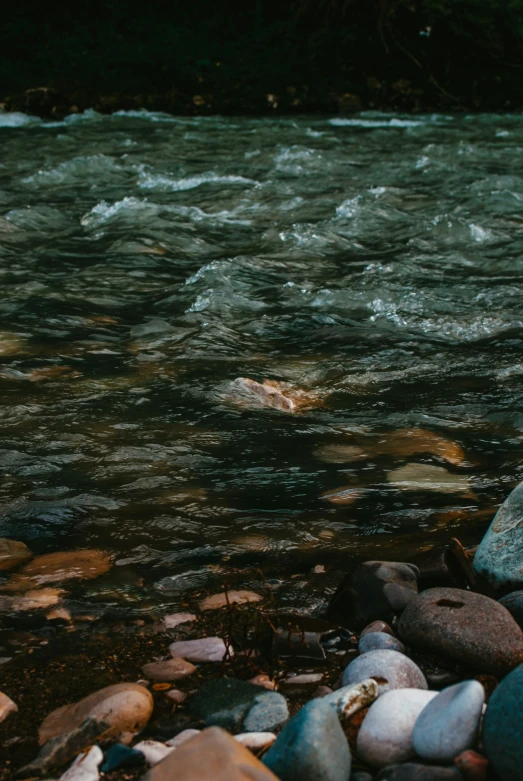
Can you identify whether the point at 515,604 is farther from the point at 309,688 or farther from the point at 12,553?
the point at 12,553

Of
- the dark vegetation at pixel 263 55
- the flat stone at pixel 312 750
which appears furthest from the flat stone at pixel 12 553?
the dark vegetation at pixel 263 55

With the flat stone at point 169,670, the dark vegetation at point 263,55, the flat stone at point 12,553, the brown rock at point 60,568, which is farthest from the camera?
the dark vegetation at point 263,55

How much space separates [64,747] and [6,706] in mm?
216

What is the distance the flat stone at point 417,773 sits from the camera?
62.4 inches

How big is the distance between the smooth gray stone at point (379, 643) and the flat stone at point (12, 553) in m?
1.04

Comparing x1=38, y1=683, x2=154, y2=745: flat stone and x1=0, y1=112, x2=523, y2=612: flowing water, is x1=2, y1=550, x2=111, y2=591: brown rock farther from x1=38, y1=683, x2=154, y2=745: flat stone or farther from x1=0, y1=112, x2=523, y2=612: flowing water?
x1=38, y1=683, x2=154, y2=745: flat stone

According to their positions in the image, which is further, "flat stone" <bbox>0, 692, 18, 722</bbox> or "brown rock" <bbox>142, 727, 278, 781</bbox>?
"flat stone" <bbox>0, 692, 18, 722</bbox>

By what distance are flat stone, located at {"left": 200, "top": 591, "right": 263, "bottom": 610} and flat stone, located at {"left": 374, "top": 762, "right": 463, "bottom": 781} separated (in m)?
0.79

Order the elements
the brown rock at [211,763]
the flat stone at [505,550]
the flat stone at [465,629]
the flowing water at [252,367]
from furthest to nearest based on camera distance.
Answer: the flowing water at [252,367] < the flat stone at [505,550] < the flat stone at [465,629] < the brown rock at [211,763]

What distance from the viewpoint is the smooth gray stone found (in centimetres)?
207

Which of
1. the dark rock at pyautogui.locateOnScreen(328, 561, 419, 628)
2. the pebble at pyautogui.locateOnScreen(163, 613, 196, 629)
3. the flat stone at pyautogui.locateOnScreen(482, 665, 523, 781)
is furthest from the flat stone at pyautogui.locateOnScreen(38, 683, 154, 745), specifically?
the flat stone at pyautogui.locateOnScreen(482, 665, 523, 781)

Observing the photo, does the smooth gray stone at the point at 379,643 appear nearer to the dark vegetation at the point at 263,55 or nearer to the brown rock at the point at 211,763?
the brown rock at the point at 211,763

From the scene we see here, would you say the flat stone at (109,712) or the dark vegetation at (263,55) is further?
the dark vegetation at (263,55)

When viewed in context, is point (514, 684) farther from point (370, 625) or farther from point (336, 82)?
point (336, 82)
